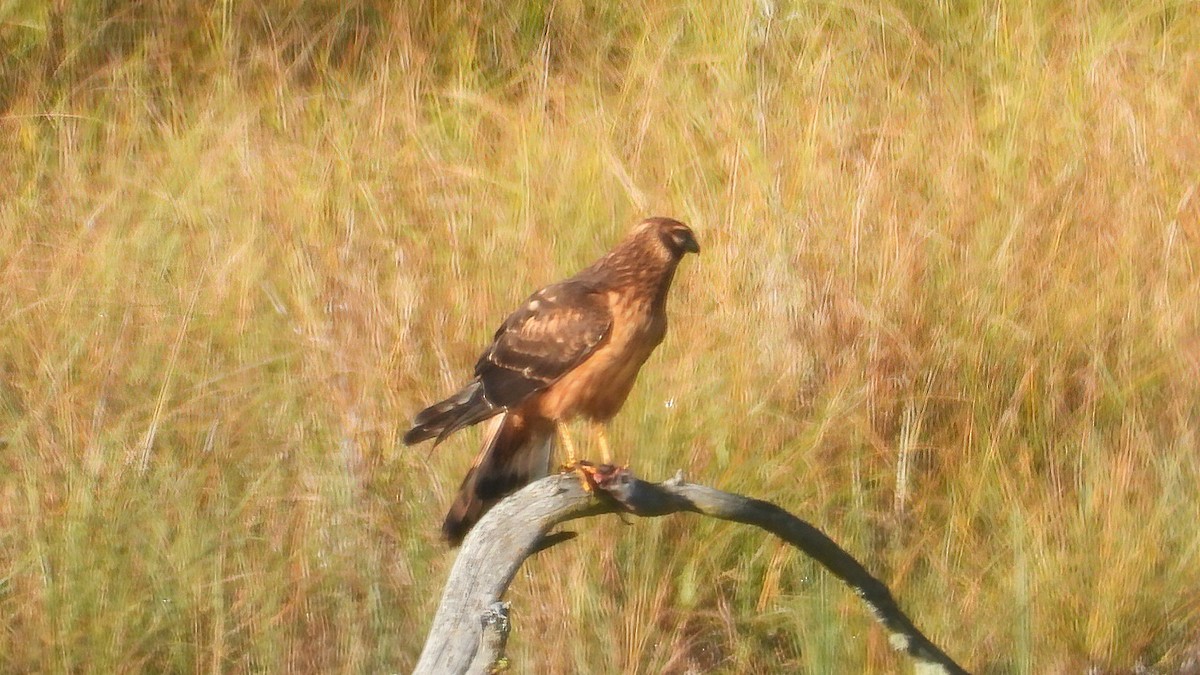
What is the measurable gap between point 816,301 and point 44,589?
1764mm

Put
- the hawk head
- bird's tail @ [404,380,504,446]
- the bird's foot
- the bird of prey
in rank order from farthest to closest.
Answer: the hawk head → the bird of prey → bird's tail @ [404,380,504,446] → the bird's foot

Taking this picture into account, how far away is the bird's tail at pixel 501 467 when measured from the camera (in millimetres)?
2617

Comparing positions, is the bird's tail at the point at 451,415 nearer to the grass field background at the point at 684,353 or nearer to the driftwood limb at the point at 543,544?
the driftwood limb at the point at 543,544

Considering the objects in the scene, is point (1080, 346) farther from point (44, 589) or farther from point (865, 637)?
point (44, 589)

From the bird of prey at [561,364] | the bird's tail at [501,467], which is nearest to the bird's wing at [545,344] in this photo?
the bird of prey at [561,364]

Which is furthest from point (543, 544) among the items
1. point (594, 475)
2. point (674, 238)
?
point (674, 238)

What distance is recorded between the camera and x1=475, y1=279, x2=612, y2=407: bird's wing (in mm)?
2693

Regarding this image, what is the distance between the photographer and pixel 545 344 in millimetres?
2744

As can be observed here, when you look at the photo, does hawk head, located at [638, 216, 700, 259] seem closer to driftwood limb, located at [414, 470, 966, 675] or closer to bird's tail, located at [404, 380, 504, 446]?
bird's tail, located at [404, 380, 504, 446]

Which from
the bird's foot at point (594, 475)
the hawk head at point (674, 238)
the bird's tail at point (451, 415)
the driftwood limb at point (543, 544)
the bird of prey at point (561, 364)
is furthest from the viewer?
the hawk head at point (674, 238)

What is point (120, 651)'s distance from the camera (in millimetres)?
2773

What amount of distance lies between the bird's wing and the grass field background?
385 mm

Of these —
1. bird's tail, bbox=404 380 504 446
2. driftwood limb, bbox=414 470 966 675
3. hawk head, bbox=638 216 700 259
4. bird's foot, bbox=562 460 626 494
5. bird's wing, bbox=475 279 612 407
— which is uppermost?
hawk head, bbox=638 216 700 259

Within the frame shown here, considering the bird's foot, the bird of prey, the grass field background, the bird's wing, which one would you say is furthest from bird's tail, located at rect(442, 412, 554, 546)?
the bird's foot
